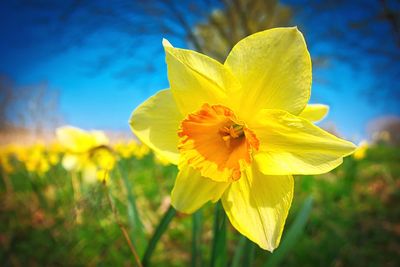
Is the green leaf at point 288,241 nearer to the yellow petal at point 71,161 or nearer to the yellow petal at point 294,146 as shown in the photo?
the yellow petal at point 294,146

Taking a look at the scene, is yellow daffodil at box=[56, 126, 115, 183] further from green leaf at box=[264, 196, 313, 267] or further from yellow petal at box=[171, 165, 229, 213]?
green leaf at box=[264, 196, 313, 267]

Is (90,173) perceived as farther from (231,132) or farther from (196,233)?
(231,132)

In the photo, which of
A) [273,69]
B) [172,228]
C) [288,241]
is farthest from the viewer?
[172,228]

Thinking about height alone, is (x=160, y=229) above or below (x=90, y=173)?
below

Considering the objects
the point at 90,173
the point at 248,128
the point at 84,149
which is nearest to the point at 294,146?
the point at 248,128

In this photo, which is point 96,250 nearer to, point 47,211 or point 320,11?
point 47,211

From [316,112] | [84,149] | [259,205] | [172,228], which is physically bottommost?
[172,228]

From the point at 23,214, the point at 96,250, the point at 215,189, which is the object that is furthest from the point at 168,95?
the point at 23,214

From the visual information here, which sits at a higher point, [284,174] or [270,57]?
[270,57]
